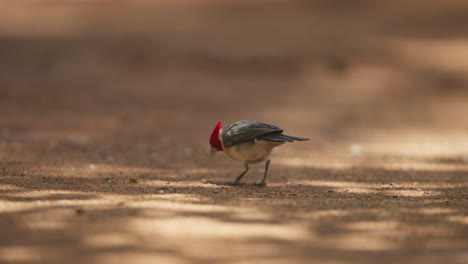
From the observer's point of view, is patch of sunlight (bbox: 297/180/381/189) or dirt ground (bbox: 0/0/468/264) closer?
dirt ground (bbox: 0/0/468/264)

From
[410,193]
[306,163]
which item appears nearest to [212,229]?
[410,193]

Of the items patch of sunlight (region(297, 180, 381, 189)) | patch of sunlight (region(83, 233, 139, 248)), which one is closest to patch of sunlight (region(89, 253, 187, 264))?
patch of sunlight (region(83, 233, 139, 248))

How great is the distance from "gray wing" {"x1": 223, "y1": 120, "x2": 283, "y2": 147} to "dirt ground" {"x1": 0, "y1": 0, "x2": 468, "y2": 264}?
50 centimetres

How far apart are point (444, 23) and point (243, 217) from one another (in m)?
11.7

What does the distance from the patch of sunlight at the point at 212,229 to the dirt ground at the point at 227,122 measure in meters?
0.02

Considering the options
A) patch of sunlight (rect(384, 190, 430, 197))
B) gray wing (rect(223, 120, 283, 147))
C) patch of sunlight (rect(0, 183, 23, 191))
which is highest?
gray wing (rect(223, 120, 283, 147))

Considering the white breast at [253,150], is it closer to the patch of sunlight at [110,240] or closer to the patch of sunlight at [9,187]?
the patch of sunlight at [9,187]

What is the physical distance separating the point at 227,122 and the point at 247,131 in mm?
5773

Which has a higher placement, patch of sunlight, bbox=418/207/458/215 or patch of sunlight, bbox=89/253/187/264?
patch of sunlight, bbox=418/207/458/215

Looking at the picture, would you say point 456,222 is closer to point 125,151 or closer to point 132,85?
point 125,151

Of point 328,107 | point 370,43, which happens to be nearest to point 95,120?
point 328,107

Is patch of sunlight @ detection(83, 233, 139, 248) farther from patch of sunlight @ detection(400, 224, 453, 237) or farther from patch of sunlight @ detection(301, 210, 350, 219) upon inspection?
patch of sunlight @ detection(400, 224, 453, 237)

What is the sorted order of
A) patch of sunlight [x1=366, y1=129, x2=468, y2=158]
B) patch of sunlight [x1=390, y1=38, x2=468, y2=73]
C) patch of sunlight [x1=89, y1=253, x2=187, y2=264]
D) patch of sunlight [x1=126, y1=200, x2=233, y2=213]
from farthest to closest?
patch of sunlight [x1=390, y1=38, x2=468, y2=73] → patch of sunlight [x1=366, y1=129, x2=468, y2=158] → patch of sunlight [x1=126, y1=200, x2=233, y2=213] → patch of sunlight [x1=89, y1=253, x2=187, y2=264]

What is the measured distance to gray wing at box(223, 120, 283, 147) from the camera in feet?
22.0
